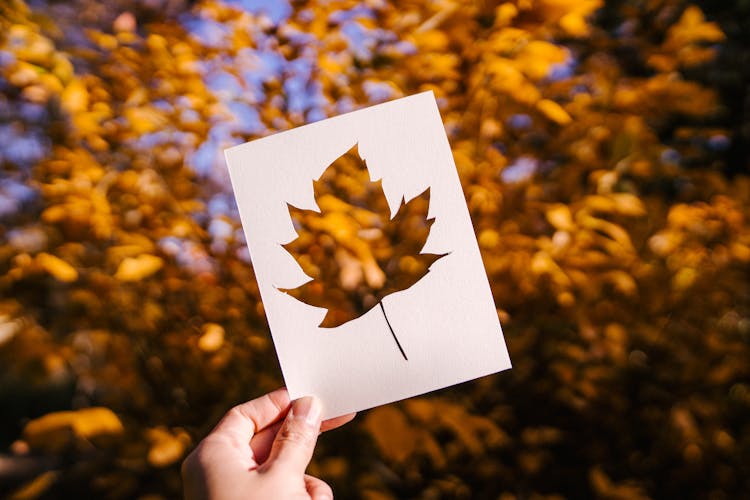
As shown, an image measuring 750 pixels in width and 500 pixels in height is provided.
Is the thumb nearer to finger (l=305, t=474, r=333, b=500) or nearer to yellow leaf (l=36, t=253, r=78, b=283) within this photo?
finger (l=305, t=474, r=333, b=500)

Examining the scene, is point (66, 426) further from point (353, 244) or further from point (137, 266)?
point (353, 244)

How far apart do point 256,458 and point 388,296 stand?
0.95 ft

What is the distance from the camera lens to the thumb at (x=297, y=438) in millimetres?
711

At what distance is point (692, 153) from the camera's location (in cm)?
133

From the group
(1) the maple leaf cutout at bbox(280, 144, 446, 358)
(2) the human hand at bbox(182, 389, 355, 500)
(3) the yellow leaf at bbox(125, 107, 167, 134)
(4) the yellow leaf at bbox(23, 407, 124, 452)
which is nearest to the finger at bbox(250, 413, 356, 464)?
(2) the human hand at bbox(182, 389, 355, 500)

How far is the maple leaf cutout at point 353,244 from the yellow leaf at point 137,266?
280 mm

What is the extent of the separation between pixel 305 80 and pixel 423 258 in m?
0.49

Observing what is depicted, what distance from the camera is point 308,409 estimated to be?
0.75 metres

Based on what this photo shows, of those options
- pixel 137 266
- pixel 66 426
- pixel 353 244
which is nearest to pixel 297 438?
pixel 353 244

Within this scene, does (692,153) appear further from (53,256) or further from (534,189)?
(53,256)

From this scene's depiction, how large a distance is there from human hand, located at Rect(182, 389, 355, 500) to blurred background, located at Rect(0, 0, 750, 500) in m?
0.39

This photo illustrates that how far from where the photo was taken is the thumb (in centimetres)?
71

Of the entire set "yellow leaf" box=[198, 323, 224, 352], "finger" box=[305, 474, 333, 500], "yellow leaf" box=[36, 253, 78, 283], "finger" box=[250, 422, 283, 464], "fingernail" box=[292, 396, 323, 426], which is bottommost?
"finger" box=[305, 474, 333, 500]

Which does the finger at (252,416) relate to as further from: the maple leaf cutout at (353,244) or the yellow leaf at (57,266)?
the yellow leaf at (57,266)
